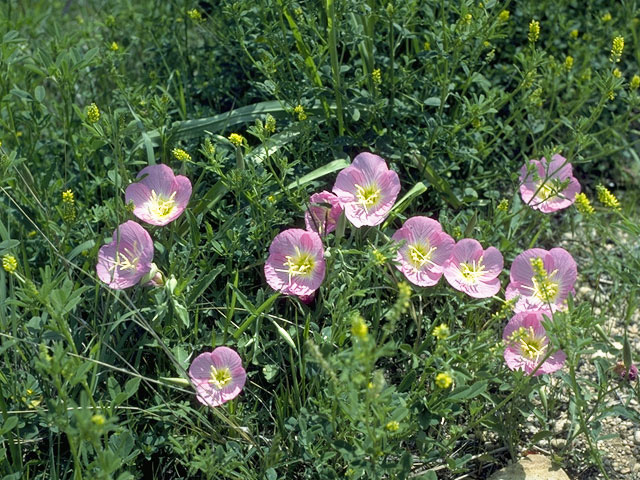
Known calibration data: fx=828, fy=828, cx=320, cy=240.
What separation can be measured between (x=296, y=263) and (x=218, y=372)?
37 cm

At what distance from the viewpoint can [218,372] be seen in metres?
2.13

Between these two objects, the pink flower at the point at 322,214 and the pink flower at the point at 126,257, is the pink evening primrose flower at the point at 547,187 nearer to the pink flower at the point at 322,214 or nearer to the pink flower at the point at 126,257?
the pink flower at the point at 322,214

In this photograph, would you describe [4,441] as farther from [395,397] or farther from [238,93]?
[238,93]

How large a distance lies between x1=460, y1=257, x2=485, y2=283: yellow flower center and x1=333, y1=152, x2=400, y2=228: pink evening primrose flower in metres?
0.26

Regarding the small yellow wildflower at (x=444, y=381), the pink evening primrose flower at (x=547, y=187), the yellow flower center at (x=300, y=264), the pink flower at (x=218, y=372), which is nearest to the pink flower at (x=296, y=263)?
the yellow flower center at (x=300, y=264)

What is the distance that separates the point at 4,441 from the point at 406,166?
1429mm

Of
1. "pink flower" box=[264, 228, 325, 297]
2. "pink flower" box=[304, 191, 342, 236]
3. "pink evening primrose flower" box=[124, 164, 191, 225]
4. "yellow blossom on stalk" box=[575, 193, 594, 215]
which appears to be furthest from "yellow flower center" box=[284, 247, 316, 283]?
"yellow blossom on stalk" box=[575, 193, 594, 215]

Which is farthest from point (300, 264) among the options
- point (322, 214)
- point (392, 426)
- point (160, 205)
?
point (392, 426)

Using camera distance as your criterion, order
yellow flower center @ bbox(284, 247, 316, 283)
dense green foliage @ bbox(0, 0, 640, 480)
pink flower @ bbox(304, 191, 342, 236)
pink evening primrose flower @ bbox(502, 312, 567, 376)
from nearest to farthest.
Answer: dense green foliage @ bbox(0, 0, 640, 480) → pink evening primrose flower @ bbox(502, 312, 567, 376) → yellow flower center @ bbox(284, 247, 316, 283) → pink flower @ bbox(304, 191, 342, 236)

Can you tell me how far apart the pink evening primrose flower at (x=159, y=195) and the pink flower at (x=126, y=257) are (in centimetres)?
7

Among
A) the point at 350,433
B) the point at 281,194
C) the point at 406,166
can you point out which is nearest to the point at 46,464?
the point at 350,433

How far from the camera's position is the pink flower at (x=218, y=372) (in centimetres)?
210

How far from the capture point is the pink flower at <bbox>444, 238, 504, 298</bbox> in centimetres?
228

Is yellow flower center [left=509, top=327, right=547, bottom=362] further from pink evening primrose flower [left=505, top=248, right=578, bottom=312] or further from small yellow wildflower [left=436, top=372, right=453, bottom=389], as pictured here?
small yellow wildflower [left=436, top=372, right=453, bottom=389]
